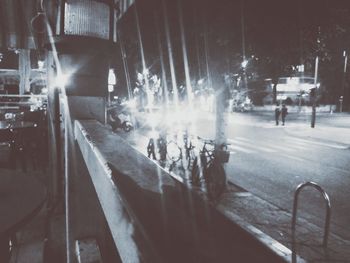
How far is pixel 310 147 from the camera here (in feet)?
55.5

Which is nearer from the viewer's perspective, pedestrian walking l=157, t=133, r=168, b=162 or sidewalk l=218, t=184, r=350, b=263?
sidewalk l=218, t=184, r=350, b=263

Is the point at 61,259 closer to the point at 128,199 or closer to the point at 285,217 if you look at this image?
the point at 128,199

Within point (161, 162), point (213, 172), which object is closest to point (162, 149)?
point (161, 162)

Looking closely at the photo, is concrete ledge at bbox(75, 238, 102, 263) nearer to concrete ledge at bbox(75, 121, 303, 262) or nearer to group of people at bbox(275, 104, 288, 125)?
concrete ledge at bbox(75, 121, 303, 262)

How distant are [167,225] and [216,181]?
23.2 ft

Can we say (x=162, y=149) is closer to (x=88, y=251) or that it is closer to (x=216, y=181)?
(x=216, y=181)

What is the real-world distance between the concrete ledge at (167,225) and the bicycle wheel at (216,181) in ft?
21.4

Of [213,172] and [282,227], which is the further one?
[213,172]

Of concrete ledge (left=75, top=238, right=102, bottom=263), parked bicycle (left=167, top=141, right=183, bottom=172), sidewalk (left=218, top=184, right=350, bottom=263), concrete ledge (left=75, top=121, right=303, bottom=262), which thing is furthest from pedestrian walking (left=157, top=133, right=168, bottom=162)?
concrete ledge (left=75, top=121, right=303, bottom=262)

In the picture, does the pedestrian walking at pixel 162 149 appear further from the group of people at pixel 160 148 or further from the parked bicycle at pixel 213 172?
the parked bicycle at pixel 213 172

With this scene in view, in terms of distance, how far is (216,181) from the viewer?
8023 millimetres

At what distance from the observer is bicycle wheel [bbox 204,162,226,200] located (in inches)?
314

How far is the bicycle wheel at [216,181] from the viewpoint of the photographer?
7.97 metres

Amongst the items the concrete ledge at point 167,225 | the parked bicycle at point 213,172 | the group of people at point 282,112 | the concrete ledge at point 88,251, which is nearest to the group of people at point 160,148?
the parked bicycle at point 213,172
